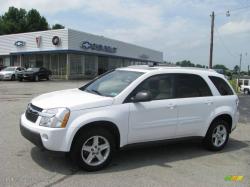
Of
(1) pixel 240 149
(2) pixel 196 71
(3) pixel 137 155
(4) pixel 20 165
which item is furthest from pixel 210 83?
(4) pixel 20 165

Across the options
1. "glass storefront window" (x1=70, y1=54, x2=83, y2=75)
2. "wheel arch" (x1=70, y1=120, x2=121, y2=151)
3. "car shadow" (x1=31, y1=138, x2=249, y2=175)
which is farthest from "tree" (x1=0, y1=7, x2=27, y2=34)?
"wheel arch" (x1=70, y1=120, x2=121, y2=151)

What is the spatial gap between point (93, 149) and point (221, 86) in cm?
329

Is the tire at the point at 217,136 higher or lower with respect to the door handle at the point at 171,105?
lower

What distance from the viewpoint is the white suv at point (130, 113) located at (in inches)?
→ 198

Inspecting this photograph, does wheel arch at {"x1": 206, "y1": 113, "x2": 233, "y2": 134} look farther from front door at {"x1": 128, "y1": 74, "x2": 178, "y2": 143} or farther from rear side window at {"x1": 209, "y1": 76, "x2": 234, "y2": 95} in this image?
front door at {"x1": 128, "y1": 74, "x2": 178, "y2": 143}

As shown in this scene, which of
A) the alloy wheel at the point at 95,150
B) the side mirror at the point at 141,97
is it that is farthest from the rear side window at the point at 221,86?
the alloy wheel at the point at 95,150

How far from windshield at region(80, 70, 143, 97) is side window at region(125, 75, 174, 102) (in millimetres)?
216

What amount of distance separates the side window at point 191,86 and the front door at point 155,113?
0.20m

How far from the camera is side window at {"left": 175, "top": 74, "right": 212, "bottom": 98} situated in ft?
20.7

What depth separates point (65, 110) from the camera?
197 inches

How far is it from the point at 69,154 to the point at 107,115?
84 centimetres

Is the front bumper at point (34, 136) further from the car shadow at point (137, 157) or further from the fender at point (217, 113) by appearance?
the fender at point (217, 113)

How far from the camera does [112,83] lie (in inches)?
240

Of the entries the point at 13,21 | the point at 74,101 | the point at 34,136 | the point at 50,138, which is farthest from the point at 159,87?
Answer: the point at 13,21
